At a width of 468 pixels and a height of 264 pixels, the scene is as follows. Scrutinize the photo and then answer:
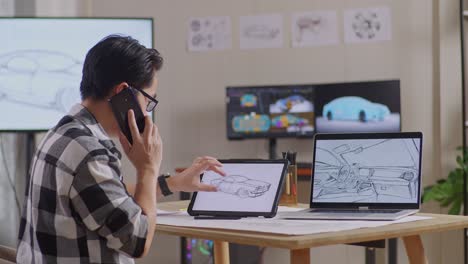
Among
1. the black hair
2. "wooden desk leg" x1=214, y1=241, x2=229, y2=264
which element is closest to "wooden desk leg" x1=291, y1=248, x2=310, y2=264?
the black hair

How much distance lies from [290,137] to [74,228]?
305 centimetres

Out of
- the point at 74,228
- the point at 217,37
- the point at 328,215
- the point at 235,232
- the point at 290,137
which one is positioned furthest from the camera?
the point at 217,37

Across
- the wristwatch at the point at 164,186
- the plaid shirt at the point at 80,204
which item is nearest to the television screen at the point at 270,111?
the wristwatch at the point at 164,186

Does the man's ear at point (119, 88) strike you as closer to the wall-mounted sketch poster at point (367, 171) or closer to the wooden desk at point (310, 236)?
the wooden desk at point (310, 236)

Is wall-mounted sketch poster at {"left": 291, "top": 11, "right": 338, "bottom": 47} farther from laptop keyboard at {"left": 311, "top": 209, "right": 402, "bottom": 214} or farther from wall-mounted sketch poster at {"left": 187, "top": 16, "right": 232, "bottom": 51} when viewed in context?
laptop keyboard at {"left": 311, "top": 209, "right": 402, "bottom": 214}

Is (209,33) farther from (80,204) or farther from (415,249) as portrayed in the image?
(80,204)

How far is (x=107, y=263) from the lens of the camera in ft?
6.06

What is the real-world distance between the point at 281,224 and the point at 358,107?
103 inches

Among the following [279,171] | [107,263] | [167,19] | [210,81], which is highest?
[167,19]

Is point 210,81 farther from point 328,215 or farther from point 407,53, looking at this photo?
point 328,215

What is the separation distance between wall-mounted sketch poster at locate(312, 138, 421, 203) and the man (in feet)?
2.25

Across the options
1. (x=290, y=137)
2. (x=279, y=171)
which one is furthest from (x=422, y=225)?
(x=290, y=137)

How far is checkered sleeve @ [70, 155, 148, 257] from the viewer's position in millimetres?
1790

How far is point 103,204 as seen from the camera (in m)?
1.79
